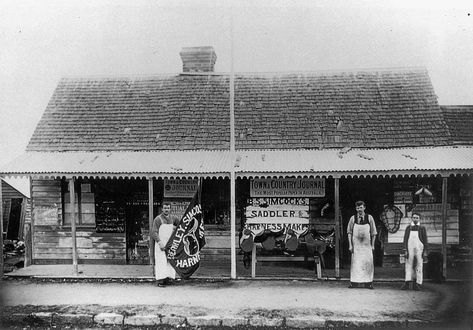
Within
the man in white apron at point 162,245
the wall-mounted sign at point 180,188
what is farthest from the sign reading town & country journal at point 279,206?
the man in white apron at point 162,245

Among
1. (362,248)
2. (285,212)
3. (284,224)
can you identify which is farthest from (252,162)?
(362,248)

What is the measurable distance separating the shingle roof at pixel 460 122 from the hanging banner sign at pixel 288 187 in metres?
4.74

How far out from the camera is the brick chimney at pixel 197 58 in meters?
15.8

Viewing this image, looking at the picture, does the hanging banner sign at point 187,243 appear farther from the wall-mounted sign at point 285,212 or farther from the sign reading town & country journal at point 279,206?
the wall-mounted sign at point 285,212

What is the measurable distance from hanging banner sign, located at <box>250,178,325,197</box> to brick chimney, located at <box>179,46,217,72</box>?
510 cm

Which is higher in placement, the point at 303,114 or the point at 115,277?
the point at 303,114

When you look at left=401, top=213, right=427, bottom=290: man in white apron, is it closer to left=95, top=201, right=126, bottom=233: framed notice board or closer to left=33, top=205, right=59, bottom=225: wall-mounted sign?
left=95, top=201, right=126, bottom=233: framed notice board

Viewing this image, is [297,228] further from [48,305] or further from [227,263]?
[48,305]

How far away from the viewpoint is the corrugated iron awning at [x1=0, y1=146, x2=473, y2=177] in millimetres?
10586

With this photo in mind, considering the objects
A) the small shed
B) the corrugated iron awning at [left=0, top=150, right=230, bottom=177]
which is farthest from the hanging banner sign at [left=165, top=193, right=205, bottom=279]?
the small shed

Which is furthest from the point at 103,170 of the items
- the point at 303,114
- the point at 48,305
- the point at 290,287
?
the point at 303,114

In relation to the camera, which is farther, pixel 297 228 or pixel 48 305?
pixel 297 228

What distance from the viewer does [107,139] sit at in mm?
13617

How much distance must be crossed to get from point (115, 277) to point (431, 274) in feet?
23.7
